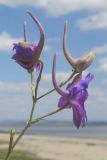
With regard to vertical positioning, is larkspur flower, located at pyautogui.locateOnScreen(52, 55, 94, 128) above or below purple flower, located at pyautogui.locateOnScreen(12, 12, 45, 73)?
below

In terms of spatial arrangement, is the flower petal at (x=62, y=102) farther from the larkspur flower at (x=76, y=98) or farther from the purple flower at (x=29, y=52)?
the purple flower at (x=29, y=52)

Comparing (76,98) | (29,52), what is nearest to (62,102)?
(76,98)

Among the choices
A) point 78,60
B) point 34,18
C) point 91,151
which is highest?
point 34,18

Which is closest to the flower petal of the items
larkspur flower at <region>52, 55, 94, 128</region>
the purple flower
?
larkspur flower at <region>52, 55, 94, 128</region>

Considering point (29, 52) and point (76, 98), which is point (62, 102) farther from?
point (29, 52)

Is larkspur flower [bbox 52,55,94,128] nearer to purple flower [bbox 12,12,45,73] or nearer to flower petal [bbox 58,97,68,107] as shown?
flower petal [bbox 58,97,68,107]

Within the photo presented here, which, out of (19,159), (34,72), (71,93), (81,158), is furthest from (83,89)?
(81,158)

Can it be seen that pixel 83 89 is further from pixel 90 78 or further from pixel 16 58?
pixel 16 58
